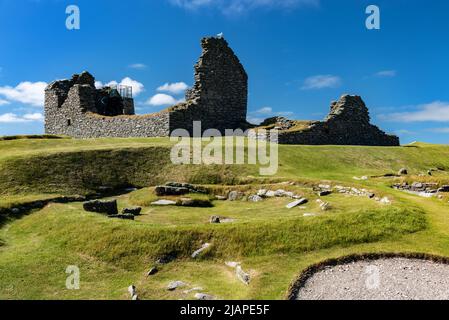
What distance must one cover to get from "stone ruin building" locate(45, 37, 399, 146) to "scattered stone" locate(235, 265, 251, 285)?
27846 mm

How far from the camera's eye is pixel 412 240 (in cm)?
1605

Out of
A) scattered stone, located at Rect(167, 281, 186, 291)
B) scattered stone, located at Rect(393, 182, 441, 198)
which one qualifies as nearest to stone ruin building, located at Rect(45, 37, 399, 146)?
scattered stone, located at Rect(393, 182, 441, 198)

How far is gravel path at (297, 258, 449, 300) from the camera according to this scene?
1219 centimetres

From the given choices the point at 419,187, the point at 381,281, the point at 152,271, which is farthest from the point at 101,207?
the point at 419,187

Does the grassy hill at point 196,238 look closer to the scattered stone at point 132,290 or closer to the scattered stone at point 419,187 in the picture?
the scattered stone at point 132,290

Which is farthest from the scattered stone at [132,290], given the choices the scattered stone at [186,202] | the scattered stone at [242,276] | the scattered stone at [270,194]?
the scattered stone at [270,194]

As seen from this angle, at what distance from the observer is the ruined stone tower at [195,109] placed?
143 feet

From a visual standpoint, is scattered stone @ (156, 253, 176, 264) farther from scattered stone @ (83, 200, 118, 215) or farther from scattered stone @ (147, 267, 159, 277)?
scattered stone @ (83, 200, 118, 215)

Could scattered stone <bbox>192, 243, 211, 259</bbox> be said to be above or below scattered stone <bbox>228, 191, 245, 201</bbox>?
below

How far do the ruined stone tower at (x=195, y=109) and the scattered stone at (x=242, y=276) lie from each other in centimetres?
2876

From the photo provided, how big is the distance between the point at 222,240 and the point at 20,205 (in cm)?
1240
